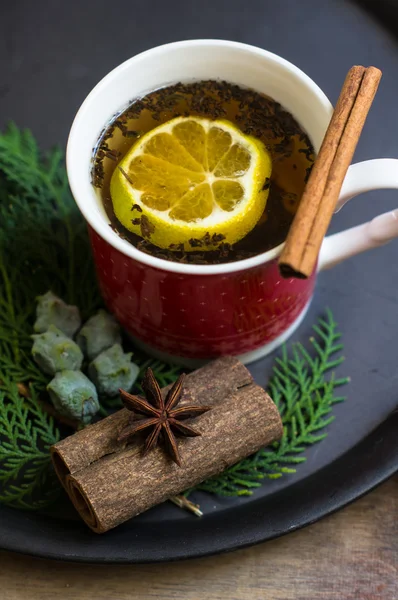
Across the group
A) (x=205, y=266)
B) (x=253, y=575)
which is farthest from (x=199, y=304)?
(x=253, y=575)

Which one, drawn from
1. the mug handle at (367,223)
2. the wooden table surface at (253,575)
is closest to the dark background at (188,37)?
the mug handle at (367,223)

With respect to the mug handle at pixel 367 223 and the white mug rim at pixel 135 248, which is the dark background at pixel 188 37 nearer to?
the mug handle at pixel 367 223

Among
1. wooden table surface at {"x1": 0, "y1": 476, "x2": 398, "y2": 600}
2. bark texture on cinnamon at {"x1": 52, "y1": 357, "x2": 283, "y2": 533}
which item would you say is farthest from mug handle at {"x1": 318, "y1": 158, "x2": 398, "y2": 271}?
wooden table surface at {"x1": 0, "y1": 476, "x2": 398, "y2": 600}

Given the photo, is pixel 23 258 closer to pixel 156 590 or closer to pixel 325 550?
pixel 156 590

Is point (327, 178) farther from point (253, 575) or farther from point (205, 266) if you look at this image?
point (253, 575)

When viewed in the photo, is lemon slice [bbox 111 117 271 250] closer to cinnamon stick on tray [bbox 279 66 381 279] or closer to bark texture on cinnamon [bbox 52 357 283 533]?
cinnamon stick on tray [bbox 279 66 381 279]
